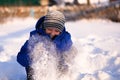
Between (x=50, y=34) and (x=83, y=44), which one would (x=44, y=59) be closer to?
(x=50, y=34)

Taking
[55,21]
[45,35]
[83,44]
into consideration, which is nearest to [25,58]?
[45,35]

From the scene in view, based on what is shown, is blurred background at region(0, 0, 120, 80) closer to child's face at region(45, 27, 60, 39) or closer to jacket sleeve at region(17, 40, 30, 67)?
jacket sleeve at region(17, 40, 30, 67)

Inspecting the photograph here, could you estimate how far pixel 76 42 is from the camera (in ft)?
26.7

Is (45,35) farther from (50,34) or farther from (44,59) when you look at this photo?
(44,59)

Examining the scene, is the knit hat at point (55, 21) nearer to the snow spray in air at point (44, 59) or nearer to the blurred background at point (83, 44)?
the snow spray in air at point (44, 59)

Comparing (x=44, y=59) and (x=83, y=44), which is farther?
(x=83, y=44)

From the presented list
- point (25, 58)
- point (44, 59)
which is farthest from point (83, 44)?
point (25, 58)

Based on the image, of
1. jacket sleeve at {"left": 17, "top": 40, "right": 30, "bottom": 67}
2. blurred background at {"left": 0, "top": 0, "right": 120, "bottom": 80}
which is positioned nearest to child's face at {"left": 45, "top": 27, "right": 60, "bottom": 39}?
jacket sleeve at {"left": 17, "top": 40, "right": 30, "bottom": 67}

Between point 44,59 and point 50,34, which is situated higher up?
point 50,34

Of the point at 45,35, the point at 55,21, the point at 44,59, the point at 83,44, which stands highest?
the point at 55,21

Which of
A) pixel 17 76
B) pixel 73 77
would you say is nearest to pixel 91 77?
pixel 73 77

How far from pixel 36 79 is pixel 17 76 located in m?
0.64

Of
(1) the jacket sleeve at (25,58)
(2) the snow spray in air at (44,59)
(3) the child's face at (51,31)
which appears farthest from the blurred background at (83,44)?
(3) the child's face at (51,31)

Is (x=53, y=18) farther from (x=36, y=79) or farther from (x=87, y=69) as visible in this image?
(x=87, y=69)
